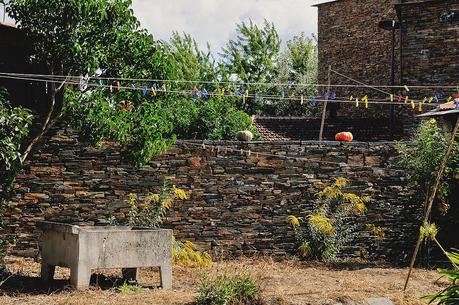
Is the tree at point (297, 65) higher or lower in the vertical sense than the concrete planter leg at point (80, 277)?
higher

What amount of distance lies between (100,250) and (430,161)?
6102 mm

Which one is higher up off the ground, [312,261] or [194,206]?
[194,206]

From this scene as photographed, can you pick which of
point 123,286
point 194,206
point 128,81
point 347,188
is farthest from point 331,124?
point 123,286

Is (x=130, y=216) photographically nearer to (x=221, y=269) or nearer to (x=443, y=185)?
(x=221, y=269)

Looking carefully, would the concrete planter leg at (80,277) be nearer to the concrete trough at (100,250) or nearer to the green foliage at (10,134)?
the concrete trough at (100,250)

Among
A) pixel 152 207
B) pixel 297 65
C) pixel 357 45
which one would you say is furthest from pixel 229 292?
pixel 297 65

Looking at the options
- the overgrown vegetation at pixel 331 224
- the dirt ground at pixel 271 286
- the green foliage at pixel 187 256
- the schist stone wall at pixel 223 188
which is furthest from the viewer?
the overgrown vegetation at pixel 331 224

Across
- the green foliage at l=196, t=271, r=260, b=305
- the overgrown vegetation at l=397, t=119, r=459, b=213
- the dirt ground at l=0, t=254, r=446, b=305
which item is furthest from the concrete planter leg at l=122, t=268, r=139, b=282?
the overgrown vegetation at l=397, t=119, r=459, b=213

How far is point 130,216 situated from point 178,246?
37.6 inches

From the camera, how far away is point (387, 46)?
2217cm

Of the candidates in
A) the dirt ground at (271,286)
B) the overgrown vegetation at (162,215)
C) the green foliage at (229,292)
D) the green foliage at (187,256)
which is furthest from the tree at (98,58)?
the green foliage at (229,292)

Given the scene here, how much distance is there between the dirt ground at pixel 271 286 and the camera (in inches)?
307

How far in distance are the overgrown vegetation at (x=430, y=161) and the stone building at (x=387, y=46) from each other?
5755 mm

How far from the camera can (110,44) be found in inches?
366
